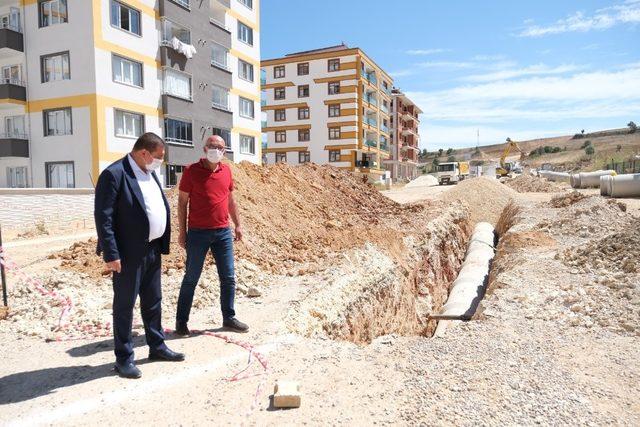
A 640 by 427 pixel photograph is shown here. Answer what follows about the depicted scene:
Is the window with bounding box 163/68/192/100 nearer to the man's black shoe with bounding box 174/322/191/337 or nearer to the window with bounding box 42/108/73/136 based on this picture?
the window with bounding box 42/108/73/136

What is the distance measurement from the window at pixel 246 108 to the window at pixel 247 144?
4.83 feet

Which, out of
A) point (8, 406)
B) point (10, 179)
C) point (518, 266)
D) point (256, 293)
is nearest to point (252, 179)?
point (256, 293)

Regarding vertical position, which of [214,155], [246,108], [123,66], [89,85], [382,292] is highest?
[123,66]

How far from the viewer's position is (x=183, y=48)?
80.4 feet

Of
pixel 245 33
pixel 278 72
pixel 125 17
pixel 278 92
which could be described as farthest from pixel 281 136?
pixel 125 17

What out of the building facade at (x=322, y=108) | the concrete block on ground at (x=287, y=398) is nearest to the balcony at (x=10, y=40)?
the concrete block on ground at (x=287, y=398)

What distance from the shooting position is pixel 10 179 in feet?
73.0

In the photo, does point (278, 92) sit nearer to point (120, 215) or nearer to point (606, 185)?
point (606, 185)

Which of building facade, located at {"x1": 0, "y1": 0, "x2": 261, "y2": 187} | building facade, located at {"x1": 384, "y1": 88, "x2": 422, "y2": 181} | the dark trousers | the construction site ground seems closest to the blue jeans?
the construction site ground

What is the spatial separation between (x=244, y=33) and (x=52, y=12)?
13747mm

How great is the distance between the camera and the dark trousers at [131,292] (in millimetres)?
3943

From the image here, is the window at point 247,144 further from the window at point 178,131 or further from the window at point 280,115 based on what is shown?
the window at point 280,115

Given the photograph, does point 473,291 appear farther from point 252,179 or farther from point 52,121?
point 52,121

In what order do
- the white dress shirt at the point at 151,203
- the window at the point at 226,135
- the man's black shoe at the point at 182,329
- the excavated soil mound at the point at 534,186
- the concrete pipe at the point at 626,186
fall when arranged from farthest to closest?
the excavated soil mound at the point at 534,186, the window at the point at 226,135, the concrete pipe at the point at 626,186, the man's black shoe at the point at 182,329, the white dress shirt at the point at 151,203
